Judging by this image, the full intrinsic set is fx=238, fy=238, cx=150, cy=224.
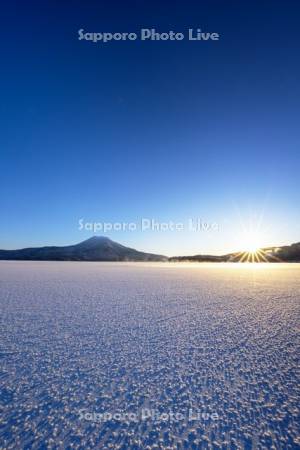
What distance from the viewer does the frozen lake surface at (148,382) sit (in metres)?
1.52

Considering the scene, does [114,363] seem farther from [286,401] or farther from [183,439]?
[286,401]

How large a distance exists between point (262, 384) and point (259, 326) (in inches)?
65.1

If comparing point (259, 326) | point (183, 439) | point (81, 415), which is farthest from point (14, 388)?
point (259, 326)

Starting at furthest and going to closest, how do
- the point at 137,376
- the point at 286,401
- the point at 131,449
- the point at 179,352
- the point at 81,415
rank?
the point at 179,352 → the point at 137,376 → the point at 286,401 → the point at 81,415 → the point at 131,449

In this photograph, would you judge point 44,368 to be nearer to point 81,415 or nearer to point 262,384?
point 81,415

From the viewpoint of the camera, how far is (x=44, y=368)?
2.28 m

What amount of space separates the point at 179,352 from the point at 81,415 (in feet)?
4.17

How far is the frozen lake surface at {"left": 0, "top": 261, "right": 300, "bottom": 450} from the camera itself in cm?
152

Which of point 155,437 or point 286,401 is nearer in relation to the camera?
point 155,437

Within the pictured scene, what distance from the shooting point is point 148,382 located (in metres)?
2.08

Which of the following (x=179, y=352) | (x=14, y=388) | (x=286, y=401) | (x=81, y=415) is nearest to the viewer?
(x=81, y=415)

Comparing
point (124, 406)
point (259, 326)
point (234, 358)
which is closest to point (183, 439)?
point (124, 406)

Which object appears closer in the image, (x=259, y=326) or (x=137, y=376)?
→ (x=137, y=376)

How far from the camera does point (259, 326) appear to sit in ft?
11.7
